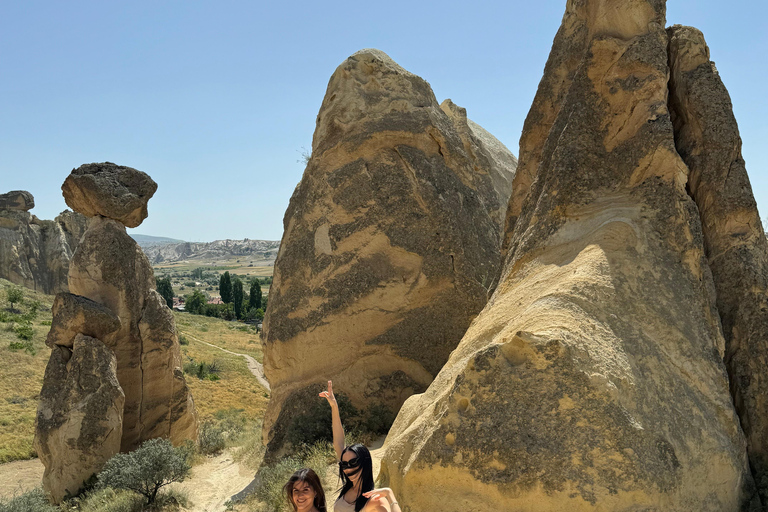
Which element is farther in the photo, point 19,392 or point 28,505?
point 19,392

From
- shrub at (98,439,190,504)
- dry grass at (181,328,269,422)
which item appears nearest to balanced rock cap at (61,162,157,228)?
shrub at (98,439,190,504)

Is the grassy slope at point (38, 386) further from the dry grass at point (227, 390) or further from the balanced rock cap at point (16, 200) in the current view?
the balanced rock cap at point (16, 200)

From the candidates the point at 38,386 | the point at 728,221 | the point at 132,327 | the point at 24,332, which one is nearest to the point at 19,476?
the point at 132,327

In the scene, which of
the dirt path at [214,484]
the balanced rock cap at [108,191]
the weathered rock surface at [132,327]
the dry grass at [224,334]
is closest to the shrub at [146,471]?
the dirt path at [214,484]

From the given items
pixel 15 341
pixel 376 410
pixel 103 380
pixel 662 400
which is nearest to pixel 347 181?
pixel 376 410

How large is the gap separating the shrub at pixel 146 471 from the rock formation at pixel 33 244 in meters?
37.0

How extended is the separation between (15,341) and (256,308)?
3501 cm

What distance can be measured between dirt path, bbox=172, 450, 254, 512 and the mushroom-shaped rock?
9.29 ft

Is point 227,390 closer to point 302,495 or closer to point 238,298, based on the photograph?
point 302,495

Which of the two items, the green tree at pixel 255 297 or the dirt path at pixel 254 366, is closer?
the dirt path at pixel 254 366

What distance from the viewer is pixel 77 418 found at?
8.99m

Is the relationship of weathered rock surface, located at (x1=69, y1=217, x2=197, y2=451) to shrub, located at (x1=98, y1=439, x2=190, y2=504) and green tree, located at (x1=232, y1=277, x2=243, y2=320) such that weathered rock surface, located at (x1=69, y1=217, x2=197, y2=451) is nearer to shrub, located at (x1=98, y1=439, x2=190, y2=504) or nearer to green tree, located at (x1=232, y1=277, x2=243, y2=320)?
shrub, located at (x1=98, y1=439, x2=190, y2=504)

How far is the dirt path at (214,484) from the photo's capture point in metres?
8.16

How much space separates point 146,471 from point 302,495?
609 centimetres
